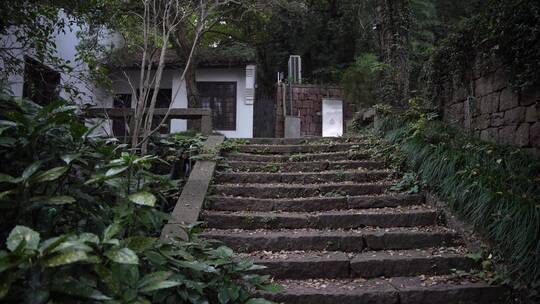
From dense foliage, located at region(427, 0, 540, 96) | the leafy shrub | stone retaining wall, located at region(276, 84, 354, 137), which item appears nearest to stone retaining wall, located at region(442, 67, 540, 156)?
dense foliage, located at region(427, 0, 540, 96)

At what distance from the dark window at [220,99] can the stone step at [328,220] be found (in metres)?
9.36

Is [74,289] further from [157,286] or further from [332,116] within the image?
[332,116]

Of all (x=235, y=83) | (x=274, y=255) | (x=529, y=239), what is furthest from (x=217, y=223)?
(x=235, y=83)

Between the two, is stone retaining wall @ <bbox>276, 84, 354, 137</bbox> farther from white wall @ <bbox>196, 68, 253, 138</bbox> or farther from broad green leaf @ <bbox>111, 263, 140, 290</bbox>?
broad green leaf @ <bbox>111, 263, 140, 290</bbox>

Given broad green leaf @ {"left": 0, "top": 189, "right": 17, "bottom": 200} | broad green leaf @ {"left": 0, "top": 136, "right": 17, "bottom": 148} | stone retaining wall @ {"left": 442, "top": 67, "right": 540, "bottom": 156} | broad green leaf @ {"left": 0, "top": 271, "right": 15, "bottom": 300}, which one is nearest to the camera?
broad green leaf @ {"left": 0, "top": 271, "right": 15, "bottom": 300}

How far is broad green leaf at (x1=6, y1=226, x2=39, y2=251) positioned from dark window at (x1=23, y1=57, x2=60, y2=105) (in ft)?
12.6

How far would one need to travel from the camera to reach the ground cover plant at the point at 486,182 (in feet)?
9.71

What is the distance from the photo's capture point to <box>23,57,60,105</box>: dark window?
5.11 m

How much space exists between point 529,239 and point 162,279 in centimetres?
251

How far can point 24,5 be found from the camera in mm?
4246

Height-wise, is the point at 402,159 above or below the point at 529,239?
above

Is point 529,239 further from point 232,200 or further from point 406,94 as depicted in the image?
Answer: point 406,94

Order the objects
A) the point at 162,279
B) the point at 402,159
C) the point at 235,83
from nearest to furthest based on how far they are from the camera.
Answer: the point at 162,279, the point at 402,159, the point at 235,83

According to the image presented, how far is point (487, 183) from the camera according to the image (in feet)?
11.8
